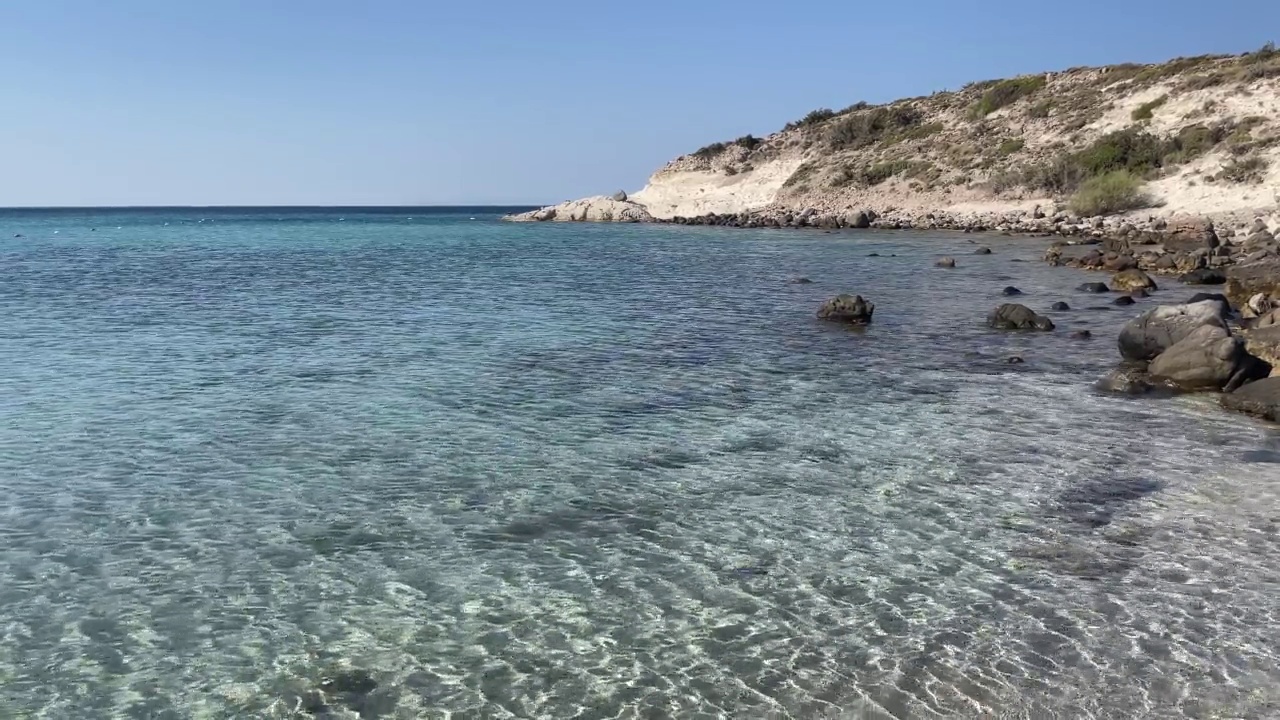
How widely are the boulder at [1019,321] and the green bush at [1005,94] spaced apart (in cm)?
6200

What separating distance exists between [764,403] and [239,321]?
52.3ft

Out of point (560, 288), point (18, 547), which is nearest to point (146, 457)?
point (18, 547)

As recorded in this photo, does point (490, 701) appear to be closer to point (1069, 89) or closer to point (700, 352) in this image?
point (700, 352)

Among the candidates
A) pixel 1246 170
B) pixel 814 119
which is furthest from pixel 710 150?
pixel 1246 170

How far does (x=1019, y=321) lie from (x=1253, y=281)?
706 centimetres

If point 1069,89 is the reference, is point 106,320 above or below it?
below

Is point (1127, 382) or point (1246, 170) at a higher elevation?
point (1246, 170)

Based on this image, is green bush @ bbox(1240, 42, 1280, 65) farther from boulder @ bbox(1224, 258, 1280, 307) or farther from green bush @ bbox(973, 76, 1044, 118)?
boulder @ bbox(1224, 258, 1280, 307)

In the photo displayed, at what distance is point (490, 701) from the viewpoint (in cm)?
→ 661

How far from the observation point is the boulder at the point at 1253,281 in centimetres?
2352

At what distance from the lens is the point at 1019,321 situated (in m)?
22.4

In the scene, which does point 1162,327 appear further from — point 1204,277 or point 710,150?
point 710,150

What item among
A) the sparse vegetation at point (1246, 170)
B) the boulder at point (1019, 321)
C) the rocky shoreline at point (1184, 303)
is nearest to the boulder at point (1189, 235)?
the rocky shoreline at point (1184, 303)

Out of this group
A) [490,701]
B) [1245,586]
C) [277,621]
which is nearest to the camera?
[490,701]
